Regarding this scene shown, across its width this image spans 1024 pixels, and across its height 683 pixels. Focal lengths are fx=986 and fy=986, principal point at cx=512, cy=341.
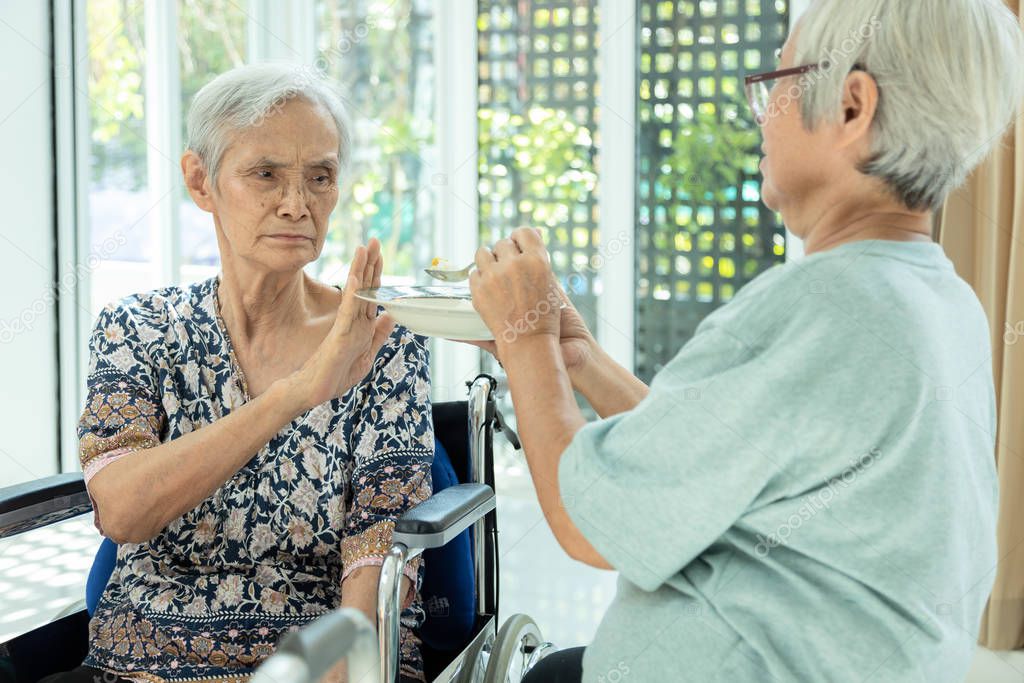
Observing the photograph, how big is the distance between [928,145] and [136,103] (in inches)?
134

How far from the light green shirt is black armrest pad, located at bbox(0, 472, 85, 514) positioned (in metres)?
0.88

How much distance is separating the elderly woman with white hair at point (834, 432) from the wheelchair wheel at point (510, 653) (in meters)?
0.48

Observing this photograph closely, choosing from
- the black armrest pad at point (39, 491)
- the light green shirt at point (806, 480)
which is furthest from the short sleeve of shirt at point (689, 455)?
the black armrest pad at point (39, 491)

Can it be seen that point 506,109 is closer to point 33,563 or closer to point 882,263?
point 33,563

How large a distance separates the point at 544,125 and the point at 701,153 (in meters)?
0.66

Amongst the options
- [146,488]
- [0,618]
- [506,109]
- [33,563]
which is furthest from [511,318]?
[506,109]

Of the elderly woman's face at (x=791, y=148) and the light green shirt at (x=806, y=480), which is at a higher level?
the elderly woman's face at (x=791, y=148)

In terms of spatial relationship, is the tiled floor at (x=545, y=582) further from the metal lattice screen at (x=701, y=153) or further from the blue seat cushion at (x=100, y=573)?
the blue seat cushion at (x=100, y=573)

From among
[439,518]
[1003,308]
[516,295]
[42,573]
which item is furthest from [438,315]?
[42,573]

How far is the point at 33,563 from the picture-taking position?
319cm

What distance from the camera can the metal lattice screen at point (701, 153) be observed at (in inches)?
141

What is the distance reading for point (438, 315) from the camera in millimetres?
1241

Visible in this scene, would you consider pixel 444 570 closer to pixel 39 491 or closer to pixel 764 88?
pixel 39 491

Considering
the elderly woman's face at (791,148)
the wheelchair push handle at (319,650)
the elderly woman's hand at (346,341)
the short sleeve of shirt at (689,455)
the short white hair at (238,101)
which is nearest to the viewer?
the wheelchair push handle at (319,650)
